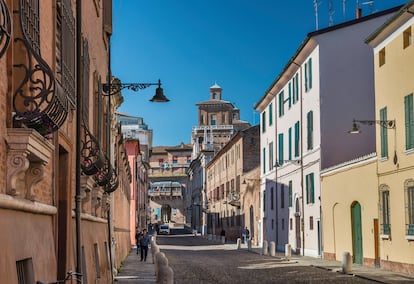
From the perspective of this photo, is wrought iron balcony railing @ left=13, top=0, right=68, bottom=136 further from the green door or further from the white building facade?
the white building facade

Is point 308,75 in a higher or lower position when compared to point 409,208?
higher

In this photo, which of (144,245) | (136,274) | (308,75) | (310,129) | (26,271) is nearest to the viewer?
(26,271)

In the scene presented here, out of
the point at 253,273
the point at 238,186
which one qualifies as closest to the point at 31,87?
the point at 253,273

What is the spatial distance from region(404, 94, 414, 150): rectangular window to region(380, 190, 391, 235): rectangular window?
308cm

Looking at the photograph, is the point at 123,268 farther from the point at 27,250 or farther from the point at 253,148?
the point at 253,148

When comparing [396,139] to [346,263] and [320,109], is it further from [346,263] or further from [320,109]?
[320,109]

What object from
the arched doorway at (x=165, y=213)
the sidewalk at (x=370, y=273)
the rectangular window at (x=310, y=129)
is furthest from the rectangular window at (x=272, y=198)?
the arched doorway at (x=165, y=213)

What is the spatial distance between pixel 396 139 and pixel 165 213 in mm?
107094

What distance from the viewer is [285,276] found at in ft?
89.5

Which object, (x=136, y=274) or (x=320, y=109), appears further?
(x=320, y=109)

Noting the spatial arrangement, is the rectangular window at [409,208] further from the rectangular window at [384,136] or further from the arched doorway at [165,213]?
the arched doorway at [165,213]

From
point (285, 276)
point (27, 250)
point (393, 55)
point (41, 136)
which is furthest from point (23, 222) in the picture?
point (393, 55)

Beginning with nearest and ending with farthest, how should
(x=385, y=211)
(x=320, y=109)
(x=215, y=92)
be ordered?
(x=385, y=211), (x=320, y=109), (x=215, y=92)

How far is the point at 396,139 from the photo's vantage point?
2703 centimetres
